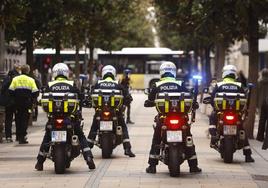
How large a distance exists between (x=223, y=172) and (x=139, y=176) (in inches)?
59.2

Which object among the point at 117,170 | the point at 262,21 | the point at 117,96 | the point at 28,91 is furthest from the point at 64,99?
the point at 262,21

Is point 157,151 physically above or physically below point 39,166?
above

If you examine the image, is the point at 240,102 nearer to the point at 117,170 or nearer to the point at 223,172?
the point at 223,172

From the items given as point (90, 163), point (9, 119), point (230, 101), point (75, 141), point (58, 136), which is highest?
point (230, 101)

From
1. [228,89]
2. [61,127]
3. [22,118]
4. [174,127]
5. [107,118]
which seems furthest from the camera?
[22,118]

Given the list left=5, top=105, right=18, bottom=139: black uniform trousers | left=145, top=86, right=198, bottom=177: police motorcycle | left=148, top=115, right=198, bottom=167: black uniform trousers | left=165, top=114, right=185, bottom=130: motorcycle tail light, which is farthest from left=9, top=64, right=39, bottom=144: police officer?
left=165, top=114, right=185, bottom=130: motorcycle tail light

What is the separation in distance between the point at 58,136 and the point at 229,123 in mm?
3339

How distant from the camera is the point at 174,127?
11906 millimetres

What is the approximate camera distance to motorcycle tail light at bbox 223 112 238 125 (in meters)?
13.9

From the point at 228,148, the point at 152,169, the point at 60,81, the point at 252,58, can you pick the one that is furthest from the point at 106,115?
the point at 252,58

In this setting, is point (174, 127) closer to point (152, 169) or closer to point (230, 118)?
point (152, 169)

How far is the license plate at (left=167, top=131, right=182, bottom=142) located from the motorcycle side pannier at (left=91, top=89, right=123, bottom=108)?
3073mm

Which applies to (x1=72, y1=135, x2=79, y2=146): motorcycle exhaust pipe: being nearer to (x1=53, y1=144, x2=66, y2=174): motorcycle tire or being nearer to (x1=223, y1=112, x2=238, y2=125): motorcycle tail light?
(x1=53, y1=144, x2=66, y2=174): motorcycle tire

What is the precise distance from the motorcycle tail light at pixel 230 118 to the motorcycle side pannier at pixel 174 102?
2.02m
